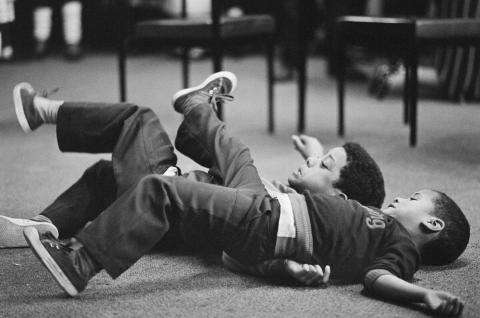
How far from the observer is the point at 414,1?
3436 mm

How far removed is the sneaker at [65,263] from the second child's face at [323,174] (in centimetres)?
49

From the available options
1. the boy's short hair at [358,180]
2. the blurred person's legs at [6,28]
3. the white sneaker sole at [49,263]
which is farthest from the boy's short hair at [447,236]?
the blurred person's legs at [6,28]

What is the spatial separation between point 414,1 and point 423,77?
0.65m

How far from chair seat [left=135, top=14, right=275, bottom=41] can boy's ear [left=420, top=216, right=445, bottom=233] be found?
1.31 m

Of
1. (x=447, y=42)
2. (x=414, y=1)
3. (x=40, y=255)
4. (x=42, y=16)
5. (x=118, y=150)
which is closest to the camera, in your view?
(x=40, y=255)

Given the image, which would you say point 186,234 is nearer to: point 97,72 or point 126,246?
point 126,246

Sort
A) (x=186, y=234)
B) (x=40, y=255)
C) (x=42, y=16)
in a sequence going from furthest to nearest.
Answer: (x=42, y=16)
(x=186, y=234)
(x=40, y=255)

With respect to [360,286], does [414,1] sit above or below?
above

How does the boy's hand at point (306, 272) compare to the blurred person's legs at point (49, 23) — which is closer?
the boy's hand at point (306, 272)

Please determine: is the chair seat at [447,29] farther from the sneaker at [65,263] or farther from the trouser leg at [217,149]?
the sneaker at [65,263]

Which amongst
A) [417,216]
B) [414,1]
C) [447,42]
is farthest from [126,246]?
[414,1]

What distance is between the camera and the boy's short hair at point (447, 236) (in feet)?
4.50

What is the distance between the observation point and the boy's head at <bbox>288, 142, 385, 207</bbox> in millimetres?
1498

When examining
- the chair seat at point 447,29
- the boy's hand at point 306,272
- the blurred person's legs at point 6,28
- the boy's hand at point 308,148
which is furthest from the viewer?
the blurred person's legs at point 6,28
